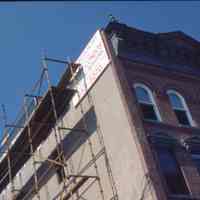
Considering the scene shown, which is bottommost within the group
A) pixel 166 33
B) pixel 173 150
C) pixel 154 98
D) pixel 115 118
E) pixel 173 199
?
pixel 173 199

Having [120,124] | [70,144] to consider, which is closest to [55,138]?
[70,144]

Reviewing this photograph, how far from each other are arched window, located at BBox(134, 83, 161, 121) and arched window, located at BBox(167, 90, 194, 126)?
1.11 meters

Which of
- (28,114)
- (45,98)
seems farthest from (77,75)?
(28,114)

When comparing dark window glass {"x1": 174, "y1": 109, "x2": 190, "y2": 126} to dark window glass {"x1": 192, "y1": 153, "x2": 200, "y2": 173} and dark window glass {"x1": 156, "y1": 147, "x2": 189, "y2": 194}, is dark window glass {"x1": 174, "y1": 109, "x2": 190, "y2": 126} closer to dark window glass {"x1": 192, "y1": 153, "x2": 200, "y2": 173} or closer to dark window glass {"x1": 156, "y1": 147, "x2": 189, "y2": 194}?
dark window glass {"x1": 192, "y1": 153, "x2": 200, "y2": 173}

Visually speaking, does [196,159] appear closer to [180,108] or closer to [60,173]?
[180,108]

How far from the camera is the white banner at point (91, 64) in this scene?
16.3 metres

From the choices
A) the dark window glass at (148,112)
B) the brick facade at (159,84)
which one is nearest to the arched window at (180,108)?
the brick facade at (159,84)

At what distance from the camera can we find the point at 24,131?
18406 millimetres

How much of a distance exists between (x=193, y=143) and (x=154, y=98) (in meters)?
2.45

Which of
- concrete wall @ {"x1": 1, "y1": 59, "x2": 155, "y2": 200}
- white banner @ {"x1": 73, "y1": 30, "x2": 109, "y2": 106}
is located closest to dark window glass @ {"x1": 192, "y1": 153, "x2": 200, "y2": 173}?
concrete wall @ {"x1": 1, "y1": 59, "x2": 155, "y2": 200}

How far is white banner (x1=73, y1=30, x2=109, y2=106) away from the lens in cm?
1630

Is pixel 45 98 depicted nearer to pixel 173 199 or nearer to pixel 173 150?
pixel 173 150

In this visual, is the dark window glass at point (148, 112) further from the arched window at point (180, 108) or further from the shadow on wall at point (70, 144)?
the shadow on wall at point (70, 144)

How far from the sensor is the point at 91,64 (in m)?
16.9
